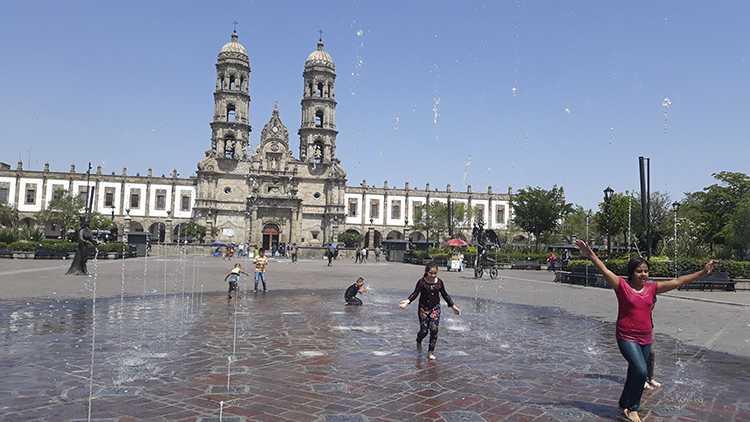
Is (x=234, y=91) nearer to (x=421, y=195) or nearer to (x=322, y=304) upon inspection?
(x=421, y=195)

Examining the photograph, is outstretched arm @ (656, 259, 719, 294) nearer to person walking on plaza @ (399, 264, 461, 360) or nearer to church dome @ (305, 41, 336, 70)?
person walking on plaza @ (399, 264, 461, 360)

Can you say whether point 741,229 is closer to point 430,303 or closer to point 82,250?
point 430,303

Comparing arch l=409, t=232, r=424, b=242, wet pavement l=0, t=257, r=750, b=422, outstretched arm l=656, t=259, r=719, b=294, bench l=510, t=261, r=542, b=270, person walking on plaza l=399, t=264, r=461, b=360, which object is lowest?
wet pavement l=0, t=257, r=750, b=422

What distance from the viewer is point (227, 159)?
58.3 m

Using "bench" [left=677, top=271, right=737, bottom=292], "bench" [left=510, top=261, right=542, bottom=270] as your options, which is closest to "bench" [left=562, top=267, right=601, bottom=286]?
"bench" [left=677, top=271, right=737, bottom=292]

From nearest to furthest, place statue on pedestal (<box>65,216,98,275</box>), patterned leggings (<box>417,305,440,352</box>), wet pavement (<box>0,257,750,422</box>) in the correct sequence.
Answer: wet pavement (<box>0,257,750,422</box>) → patterned leggings (<box>417,305,440,352</box>) → statue on pedestal (<box>65,216,98,275</box>)

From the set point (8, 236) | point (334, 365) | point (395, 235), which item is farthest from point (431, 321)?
point (395, 235)

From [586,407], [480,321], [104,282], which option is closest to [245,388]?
[586,407]

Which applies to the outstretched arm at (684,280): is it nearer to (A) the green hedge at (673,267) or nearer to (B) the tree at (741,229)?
(A) the green hedge at (673,267)

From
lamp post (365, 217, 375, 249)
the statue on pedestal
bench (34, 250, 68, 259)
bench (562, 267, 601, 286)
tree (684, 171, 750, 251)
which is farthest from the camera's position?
lamp post (365, 217, 375, 249)

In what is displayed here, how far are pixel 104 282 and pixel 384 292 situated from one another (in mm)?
8627

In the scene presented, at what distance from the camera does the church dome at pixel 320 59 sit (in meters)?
59.3

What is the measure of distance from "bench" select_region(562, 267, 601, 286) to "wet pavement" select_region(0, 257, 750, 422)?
8844 millimetres

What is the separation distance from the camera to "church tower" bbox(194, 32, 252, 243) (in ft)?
188
